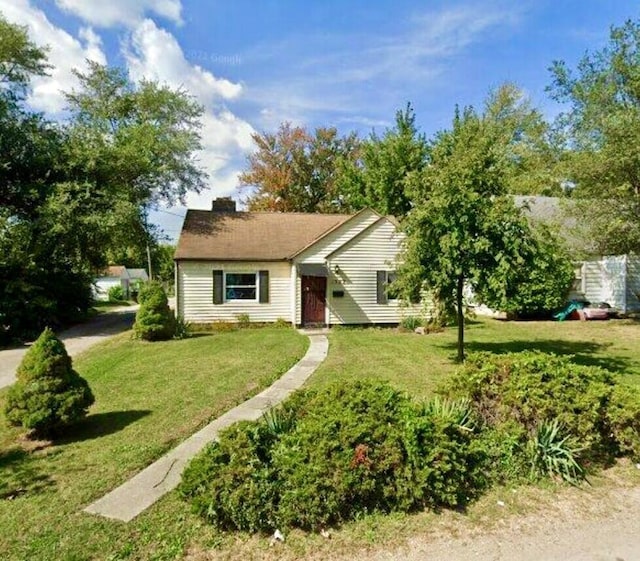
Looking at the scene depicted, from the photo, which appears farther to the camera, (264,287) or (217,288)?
(264,287)

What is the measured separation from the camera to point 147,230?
86.1ft

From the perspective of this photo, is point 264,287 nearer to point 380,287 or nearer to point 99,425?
point 380,287

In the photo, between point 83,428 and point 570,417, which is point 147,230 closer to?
point 83,428

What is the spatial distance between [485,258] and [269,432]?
6.82 m

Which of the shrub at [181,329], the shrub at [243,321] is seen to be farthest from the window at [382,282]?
the shrub at [181,329]

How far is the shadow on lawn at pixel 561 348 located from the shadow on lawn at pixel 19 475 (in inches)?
400

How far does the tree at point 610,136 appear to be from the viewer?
1575 cm

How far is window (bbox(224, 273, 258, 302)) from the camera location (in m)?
17.1

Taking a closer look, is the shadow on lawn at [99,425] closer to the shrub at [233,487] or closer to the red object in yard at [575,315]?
the shrub at [233,487]

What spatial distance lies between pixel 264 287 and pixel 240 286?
3.24 feet

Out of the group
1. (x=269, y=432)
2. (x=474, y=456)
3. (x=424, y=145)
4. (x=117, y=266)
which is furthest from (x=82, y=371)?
(x=117, y=266)

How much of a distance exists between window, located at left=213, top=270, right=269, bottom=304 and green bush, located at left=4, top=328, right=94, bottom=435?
1060cm

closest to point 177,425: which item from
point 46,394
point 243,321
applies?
point 46,394

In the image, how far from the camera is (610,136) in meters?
15.9
